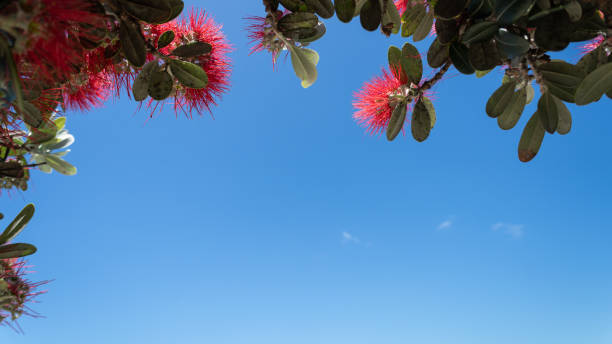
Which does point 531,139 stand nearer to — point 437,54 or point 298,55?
point 437,54

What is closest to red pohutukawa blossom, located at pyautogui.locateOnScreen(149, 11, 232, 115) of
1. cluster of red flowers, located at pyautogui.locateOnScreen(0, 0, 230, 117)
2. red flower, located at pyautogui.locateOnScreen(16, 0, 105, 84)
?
cluster of red flowers, located at pyautogui.locateOnScreen(0, 0, 230, 117)

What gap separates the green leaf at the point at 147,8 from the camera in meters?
0.92

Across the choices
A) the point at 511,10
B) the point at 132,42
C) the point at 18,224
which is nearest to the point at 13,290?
the point at 18,224

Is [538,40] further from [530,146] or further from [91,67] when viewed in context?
[91,67]

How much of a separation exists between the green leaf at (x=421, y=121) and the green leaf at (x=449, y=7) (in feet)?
1.44

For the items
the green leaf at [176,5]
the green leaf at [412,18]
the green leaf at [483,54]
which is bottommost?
the green leaf at [176,5]

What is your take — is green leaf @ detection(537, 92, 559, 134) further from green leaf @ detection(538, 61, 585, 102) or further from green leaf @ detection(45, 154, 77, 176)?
green leaf @ detection(45, 154, 77, 176)

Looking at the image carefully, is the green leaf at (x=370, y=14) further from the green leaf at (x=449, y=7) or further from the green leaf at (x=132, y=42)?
the green leaf at (x=132, y=42)

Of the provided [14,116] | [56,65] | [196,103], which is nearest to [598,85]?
[56,65]

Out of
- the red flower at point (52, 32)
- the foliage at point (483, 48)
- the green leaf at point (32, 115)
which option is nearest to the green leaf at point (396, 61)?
the foliage at point (483, 48)

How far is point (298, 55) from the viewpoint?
1.34m

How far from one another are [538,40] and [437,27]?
29cm

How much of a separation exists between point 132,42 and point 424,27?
1.11 metres

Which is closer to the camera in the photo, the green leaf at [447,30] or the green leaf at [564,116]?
the green leaf at [447,30]
